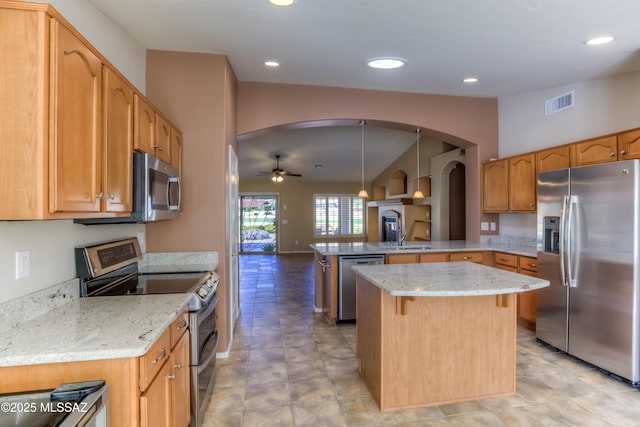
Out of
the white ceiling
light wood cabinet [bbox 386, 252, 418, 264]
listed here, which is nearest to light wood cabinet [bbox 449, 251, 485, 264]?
light wood cabinet [bbox 386, 252, 418, 264]

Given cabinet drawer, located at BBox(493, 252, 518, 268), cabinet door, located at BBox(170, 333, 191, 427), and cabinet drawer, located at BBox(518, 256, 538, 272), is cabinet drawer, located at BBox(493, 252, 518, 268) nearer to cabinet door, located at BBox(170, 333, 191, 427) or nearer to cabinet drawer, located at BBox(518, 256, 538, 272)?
cabinet drawer, located at BBox(518, 256, 538, 272)

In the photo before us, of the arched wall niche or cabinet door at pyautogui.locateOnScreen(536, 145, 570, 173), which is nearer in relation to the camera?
cabinet door at pyautogui.locateOnScreen(536, 145, 570, 173)

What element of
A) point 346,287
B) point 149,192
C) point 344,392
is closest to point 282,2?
point 149,192

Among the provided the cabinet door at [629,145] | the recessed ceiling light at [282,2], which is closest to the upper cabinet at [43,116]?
the recessed ceiling light at [282,2]

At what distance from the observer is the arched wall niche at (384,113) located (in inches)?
165

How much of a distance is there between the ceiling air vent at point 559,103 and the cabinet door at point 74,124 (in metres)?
4.63

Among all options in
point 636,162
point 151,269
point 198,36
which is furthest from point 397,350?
point 198,36

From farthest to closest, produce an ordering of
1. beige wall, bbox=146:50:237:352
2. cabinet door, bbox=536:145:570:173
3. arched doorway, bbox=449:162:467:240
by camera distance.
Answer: arched doorway, bbox=449:162:467:240 < cabinet door, bbox=536:145:570:173 < beige wall, bbox=146:50:237:352

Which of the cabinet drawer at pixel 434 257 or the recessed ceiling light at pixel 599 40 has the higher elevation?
the recessed ceiling light at pixel 599 40

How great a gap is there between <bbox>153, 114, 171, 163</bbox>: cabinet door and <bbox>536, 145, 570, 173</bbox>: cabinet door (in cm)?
389

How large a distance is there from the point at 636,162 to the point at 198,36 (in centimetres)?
365

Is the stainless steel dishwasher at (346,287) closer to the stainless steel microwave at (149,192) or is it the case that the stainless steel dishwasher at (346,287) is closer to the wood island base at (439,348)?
the wood island base at (439,348)

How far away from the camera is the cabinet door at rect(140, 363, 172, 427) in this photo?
1360mm

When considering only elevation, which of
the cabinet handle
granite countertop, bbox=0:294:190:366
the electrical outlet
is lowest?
the cabinet handle
